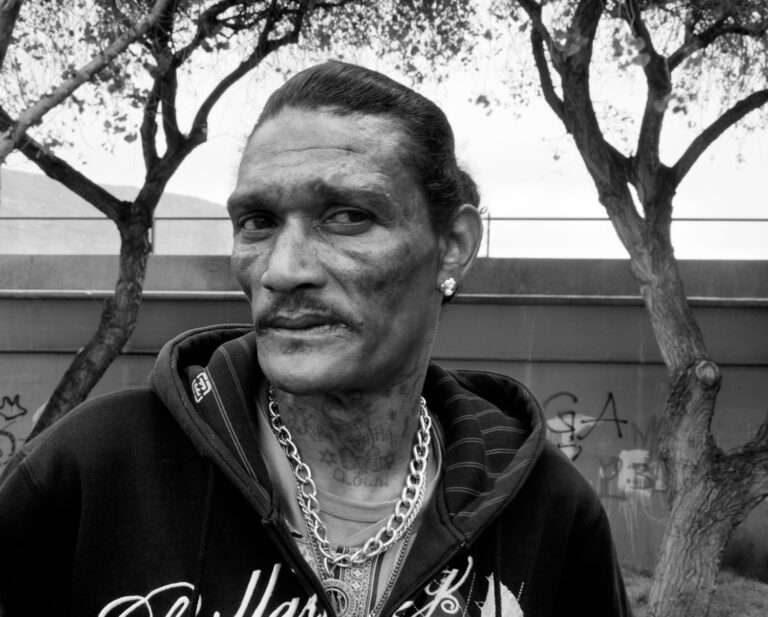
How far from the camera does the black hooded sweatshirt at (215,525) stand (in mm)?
1467

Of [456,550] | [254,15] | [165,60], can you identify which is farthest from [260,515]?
[254,15]

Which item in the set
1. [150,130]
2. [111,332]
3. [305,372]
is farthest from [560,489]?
[150,130]

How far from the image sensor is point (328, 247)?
5.17ft

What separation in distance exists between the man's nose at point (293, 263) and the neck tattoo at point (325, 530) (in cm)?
32

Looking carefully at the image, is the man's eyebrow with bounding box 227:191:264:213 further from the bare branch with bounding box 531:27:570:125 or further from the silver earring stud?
the bare branch with bounding box 531:27:570:125

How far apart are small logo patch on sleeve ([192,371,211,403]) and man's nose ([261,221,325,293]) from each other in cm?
25

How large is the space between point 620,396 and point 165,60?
243 inches

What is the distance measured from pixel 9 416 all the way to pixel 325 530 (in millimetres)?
10751

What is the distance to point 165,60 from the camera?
28.0 ft

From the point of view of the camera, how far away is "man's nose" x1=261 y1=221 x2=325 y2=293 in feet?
5.07

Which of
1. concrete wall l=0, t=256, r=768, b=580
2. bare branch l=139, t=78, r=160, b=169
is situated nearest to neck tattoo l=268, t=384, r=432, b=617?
bare branch l=139, t=78, r=160, b=169

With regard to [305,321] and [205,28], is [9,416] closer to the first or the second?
[205,28]

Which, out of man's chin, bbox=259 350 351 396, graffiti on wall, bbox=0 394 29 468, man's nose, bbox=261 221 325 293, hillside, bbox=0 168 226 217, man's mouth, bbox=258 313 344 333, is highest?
hillside, bbox=0 168 226 217

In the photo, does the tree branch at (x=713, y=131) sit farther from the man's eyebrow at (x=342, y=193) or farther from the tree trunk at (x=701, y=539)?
the man's eyebrow at (x=342, y=193)
